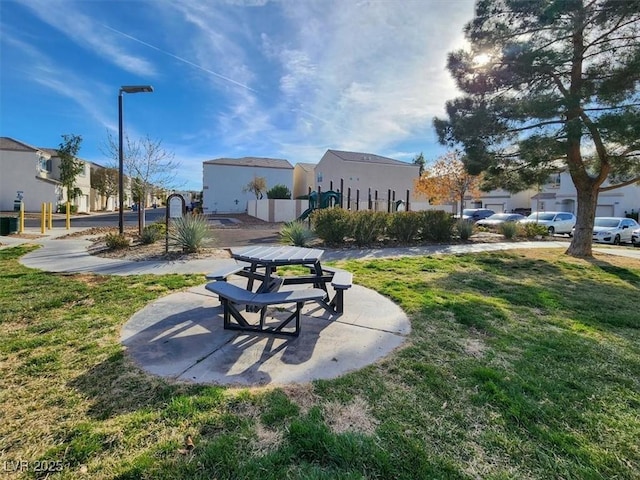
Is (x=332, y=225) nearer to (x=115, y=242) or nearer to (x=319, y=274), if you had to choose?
(x=319, y=274)

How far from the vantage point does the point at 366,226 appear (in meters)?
11.5

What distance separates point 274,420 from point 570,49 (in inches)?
475

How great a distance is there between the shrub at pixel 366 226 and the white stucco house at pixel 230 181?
2755 cm

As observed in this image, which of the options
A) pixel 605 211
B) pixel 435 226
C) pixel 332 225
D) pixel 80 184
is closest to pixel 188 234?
pixel 332 225

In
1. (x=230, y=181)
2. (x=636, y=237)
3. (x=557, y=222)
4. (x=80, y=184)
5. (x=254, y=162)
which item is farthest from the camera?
(x=254, y=162)

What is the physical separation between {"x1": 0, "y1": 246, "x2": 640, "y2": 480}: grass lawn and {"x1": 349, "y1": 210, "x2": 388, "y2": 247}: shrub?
7.21 metres

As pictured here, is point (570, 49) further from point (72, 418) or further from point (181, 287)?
point (72, 418)

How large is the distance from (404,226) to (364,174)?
22.4 meters

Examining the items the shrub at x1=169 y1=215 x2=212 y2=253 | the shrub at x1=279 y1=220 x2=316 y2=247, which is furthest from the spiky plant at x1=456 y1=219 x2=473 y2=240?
the shrub at x1=169 y1=215 x2=212 y2=253

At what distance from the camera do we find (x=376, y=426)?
2.11 meters

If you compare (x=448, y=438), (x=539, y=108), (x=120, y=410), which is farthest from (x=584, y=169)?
(x=120, y=410)

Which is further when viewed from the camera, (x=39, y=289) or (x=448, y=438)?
(x=39, y=289)

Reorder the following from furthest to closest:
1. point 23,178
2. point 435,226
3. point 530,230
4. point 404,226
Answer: point 23,178, point 530,230, point 435,226, point 404,226

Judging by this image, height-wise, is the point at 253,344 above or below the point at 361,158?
below
